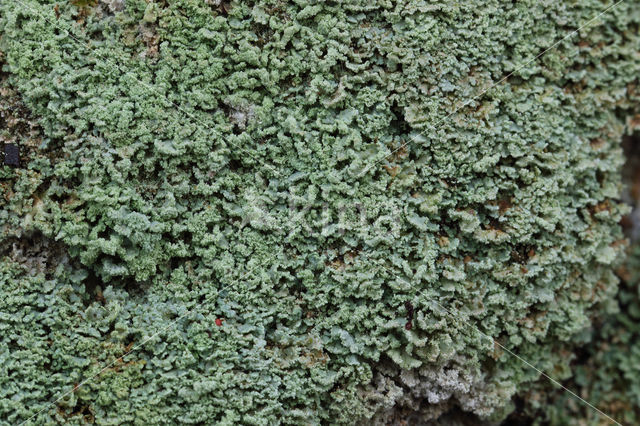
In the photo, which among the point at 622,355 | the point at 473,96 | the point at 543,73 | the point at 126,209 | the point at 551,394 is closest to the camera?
the point at 126,209

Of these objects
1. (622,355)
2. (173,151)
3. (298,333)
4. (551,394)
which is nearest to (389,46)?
(173,151)

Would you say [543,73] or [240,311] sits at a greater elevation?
[543,73]

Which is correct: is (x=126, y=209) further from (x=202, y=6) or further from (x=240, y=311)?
(x=202, y=6)

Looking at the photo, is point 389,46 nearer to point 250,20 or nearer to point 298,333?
point 250,20

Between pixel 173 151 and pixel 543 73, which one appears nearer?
pixel 173 151

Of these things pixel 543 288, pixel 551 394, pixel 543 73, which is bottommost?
pixel 551 394

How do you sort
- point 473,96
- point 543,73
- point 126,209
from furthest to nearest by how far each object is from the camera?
1. point 543,73
2. point 473,96
3. point 126,209
